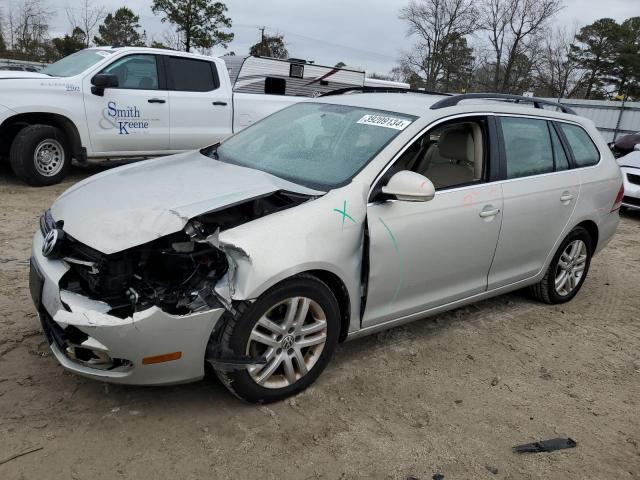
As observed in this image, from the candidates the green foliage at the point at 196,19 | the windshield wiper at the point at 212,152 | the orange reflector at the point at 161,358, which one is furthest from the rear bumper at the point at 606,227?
the green foliage at the point at 196,19

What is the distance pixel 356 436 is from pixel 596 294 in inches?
141

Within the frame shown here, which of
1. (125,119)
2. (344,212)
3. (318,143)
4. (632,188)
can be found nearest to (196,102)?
(125,119)

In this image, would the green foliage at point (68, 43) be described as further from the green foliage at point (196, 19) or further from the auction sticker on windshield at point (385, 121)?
the auction sticker on windshield at point (385, 121)

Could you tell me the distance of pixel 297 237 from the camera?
9.18 feet

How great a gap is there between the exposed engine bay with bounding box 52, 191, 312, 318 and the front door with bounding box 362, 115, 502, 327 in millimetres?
638

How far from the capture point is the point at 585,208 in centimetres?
456

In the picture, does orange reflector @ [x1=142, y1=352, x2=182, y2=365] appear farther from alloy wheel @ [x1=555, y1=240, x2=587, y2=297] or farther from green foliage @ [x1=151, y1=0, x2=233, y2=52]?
green foliage @ [x1=151, y1=0, x2=233, y2=52]

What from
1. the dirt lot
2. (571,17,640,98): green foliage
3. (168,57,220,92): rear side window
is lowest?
the dirt lot

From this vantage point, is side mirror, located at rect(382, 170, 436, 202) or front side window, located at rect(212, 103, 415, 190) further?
front side window, located at rect(212, 103, 415, 190)

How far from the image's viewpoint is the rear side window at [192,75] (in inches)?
314

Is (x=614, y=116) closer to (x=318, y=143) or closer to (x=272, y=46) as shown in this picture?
(x=318, y=143)

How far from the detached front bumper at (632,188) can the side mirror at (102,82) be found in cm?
821

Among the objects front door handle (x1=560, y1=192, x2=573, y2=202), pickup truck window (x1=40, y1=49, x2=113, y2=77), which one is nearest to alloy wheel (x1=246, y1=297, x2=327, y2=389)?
front door handle (x1=560, y1=192, x2=573, y2=202)

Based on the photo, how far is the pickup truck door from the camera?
7953 millimetres
